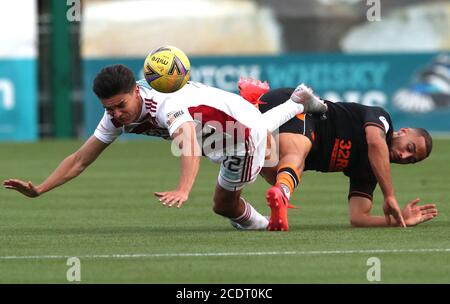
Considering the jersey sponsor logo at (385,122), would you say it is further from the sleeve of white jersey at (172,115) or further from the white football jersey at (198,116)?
the sleeve of white jersey at (172,115)

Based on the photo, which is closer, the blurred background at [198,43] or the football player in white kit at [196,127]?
the football player in white kit at [196,127]

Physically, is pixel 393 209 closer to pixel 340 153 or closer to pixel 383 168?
pixel 383 168

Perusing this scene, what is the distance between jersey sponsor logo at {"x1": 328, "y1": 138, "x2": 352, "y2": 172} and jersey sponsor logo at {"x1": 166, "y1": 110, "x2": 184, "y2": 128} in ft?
6.63

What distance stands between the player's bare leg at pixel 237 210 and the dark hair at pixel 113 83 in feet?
5.79

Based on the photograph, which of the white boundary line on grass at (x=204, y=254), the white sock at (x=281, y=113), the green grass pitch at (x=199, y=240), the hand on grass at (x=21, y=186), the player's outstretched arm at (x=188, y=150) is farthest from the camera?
the white sock at (x=281, y=113)

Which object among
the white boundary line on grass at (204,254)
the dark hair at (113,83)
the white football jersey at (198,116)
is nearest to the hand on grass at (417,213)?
the white football jersey at (198,116)

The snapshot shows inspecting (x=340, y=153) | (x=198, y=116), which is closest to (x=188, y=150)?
(x=198, y=116)

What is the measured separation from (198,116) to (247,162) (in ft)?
2.76

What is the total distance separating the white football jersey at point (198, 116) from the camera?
11.0 m

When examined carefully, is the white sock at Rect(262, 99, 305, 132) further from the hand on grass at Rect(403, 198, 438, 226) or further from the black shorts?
the hand on grass at Rect(403, 198, 438, 226)

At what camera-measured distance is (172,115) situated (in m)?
10.9

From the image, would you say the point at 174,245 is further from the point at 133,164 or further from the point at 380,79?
the point at 380,79

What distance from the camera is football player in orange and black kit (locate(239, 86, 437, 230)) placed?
462 inches
